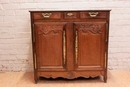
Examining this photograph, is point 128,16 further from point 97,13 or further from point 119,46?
point 97,13

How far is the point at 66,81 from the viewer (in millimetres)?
2240

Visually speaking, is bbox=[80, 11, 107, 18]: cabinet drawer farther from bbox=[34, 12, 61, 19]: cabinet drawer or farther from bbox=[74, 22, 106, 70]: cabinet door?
bbox=[34, 12, 61, 19]: cabinet drawer

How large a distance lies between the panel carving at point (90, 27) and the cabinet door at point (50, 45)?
19 centimetres

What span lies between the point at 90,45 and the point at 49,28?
0.54 m

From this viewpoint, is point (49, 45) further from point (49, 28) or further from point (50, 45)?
point (49, 28)

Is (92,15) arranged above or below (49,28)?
above

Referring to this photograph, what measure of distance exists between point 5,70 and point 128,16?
2044mm

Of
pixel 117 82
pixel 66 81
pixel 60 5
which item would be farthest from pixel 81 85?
pixel 60 5

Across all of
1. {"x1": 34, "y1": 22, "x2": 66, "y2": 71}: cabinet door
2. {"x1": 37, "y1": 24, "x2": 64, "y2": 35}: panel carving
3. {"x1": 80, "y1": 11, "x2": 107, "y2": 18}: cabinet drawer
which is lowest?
{"x1": 34, "y1": 22, "x2": 66, "y2": 71}: cabinet door

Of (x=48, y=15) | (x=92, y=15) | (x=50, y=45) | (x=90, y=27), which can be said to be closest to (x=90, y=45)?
(x=90, y=27)

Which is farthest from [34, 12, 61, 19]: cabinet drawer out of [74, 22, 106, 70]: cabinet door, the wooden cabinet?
[74, 22, 106, 70]: cabinet door

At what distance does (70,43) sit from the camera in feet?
6.80

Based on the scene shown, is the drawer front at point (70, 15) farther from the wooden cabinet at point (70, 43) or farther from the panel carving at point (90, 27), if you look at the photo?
the panel carving at point (90, 27)

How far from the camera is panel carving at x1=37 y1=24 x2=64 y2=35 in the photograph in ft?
6.63
